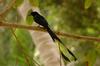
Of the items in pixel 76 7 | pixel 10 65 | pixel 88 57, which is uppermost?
pixel 88 57

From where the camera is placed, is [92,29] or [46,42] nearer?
[46,42]

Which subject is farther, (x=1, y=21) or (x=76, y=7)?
(x=76, y=7)

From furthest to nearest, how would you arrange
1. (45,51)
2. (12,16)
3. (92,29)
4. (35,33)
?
(92,29) < (12,16) < (35,33) < (45,51)

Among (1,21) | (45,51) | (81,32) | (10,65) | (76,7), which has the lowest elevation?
(81,32)

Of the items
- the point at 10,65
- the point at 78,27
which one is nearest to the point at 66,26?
the point at 78,27

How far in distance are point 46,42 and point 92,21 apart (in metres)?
3.54

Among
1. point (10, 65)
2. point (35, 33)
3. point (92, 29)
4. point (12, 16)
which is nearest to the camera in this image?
point (35, 33)

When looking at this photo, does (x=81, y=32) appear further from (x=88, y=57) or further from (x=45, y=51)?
(x=88, y=57)

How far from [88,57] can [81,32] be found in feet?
12.8

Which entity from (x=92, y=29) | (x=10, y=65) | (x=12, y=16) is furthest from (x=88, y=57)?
(x=92, y=29)

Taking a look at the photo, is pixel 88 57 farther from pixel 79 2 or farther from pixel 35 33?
pixel 79 2

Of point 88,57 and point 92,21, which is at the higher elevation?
point 88,57

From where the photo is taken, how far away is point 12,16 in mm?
4406

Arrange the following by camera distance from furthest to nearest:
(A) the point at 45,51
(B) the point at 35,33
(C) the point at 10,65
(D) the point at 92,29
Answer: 1. (D) the point at 92,29
2. (C) the point at 10,65
3. (B) the point at 35,33
4. (A) the point at 45,51
